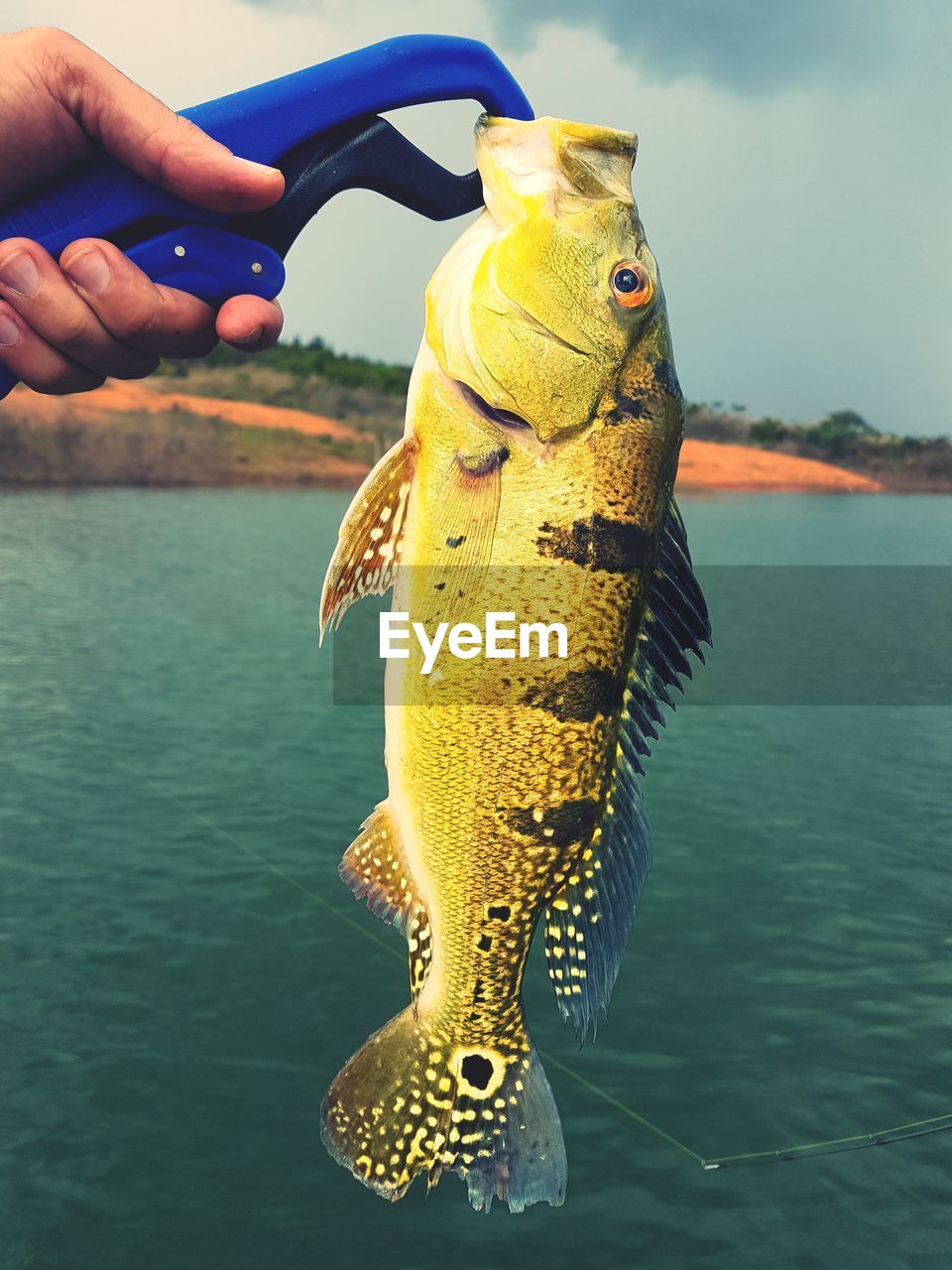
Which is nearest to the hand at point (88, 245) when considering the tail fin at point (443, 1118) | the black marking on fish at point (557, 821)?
the black marking on fish at point (557, 821)

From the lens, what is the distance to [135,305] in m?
2.74

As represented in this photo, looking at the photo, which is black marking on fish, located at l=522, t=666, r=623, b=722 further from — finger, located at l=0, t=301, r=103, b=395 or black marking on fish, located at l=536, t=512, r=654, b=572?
finger, located at l=0, t=301, r=103, b=395

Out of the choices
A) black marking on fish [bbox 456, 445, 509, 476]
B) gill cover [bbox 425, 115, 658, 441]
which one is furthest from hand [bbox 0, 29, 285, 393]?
black marking on fish [bbox 456, 445, 509, 476]

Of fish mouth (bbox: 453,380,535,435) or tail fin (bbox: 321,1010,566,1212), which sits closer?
fish mouth (bbox: 453,380,535,435)

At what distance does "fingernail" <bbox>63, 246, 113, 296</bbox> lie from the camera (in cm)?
261

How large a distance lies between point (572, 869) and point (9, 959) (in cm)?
775

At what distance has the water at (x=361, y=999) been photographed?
6355mm

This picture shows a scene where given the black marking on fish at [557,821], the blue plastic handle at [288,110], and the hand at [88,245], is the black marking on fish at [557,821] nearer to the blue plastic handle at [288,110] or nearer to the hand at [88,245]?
the hand at [88,245]

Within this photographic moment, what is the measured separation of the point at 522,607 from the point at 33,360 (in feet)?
5.01

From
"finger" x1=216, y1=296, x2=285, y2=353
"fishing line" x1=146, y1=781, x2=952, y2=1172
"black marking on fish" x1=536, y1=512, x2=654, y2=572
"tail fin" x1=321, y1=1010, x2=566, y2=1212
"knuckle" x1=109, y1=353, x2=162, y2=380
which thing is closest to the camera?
"black marking on fish" x1=536, y1=512, x2=654, y2=572

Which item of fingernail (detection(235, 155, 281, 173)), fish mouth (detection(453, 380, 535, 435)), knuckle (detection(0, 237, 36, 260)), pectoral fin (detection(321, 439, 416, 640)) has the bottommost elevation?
pectoral fin (detection(321, 439, 416, 640))

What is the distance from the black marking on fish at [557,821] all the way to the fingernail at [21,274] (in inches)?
65.6

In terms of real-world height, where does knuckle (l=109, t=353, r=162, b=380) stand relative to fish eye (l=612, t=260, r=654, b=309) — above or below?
below

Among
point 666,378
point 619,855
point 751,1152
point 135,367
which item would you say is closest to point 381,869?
point 619,855
